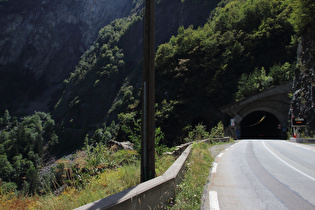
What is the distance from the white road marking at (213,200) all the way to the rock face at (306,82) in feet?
74.2

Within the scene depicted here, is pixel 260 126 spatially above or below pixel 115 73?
below

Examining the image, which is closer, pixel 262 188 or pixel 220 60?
pixel 262 188

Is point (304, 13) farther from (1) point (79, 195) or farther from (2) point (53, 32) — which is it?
(2) point (53, 32)

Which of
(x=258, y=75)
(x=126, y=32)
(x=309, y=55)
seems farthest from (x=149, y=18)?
(x=126, y=32)

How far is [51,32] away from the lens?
158250 millimetres

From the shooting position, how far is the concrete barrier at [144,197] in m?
2.53

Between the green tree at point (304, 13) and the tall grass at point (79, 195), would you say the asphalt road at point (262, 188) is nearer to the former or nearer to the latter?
the tall grass at point (79, 195)

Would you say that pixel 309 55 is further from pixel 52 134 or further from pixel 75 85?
Answer: pixel 75 85

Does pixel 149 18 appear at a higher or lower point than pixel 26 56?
lower

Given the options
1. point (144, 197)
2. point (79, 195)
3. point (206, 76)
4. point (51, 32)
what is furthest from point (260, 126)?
point (51, 32)

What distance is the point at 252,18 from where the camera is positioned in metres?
49.6

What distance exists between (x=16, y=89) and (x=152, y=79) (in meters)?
177

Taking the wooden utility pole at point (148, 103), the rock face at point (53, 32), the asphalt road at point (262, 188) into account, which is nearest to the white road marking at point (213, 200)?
the asphalt road at point (262, 188)

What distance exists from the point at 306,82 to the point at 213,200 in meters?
26.5
